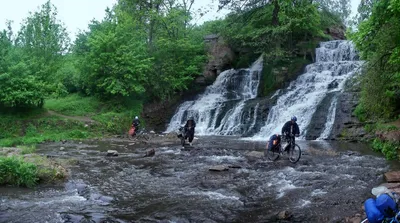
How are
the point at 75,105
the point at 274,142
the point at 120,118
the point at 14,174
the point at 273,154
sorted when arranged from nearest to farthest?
the point at 14,174
the point at 274,142
the point at 273,154
the point at 120,118
the point at 75,105

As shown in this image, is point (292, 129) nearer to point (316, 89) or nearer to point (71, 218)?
point (71, 218)

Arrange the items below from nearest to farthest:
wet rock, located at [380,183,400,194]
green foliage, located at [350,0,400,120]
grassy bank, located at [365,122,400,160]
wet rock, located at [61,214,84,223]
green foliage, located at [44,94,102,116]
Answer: wet rock, located at [61,214,84,223]
wet rock, located at [380,183,400,194]
green foliage, located at [350,0,400,120]
grassy bank, located at [365,122,400,160]
green foliage, located at [44,94,102,116]

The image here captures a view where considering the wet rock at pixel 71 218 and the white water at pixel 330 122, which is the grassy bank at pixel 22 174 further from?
the white water at pixel 330 122

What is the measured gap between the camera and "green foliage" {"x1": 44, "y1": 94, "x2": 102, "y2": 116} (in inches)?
1136

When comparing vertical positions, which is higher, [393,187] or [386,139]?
[386,139]

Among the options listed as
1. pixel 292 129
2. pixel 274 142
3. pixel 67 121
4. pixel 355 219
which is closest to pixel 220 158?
pixel 274 142

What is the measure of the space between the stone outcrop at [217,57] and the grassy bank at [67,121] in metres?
7.87

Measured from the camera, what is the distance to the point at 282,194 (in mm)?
9367

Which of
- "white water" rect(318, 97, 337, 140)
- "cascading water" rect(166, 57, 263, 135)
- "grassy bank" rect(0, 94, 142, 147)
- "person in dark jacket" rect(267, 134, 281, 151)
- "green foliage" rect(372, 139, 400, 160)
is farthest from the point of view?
"cascading water" rect(166, 57, 263, 135)

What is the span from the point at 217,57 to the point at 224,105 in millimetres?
8230

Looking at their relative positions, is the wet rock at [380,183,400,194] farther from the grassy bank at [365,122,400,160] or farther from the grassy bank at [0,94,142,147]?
the grassy bank at [0,94,142,147]

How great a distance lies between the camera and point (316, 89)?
2700 cm

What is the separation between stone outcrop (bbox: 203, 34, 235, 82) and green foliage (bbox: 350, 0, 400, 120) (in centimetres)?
2167

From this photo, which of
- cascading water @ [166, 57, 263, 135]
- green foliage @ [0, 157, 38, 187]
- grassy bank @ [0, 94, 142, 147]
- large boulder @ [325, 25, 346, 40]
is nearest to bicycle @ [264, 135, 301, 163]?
green foliage @ [0, 157, 38, 187]
